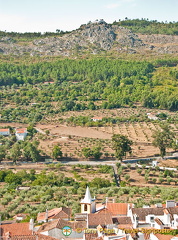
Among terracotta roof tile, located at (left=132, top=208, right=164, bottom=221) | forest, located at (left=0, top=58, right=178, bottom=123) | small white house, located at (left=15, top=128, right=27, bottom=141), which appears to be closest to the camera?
terracotta roof tile, located at (left=132, top=208, right=164, bottom=221)

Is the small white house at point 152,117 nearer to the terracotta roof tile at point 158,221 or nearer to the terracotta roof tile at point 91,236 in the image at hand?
the terracotta roof tile at point 158,221

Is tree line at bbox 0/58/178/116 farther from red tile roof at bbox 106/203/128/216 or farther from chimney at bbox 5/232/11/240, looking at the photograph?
chimney at bbox 5/232/11/240

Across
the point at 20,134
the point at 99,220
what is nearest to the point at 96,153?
the point at 20,134

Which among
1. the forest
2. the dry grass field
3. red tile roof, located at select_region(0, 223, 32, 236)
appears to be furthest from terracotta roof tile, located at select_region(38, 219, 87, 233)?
the forest

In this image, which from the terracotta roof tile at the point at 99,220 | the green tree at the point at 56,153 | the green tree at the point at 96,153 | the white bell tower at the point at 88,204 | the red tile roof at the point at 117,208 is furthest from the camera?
the green tree at the point at 96,153

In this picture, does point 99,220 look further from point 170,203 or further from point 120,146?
point 120,146

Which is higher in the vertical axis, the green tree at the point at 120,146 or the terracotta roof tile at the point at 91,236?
the terracotta roof tile at the point at 91,236

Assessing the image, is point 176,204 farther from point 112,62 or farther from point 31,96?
point 112,62

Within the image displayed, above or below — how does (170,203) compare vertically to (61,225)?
below

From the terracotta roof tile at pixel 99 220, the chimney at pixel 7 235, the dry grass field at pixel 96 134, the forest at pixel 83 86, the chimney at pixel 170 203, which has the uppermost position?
the chimney at pixel 7 235

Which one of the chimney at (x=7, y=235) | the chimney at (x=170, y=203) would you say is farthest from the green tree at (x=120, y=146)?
the chimney at (x=7, y=235)

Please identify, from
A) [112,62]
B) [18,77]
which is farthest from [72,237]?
[112,62]
